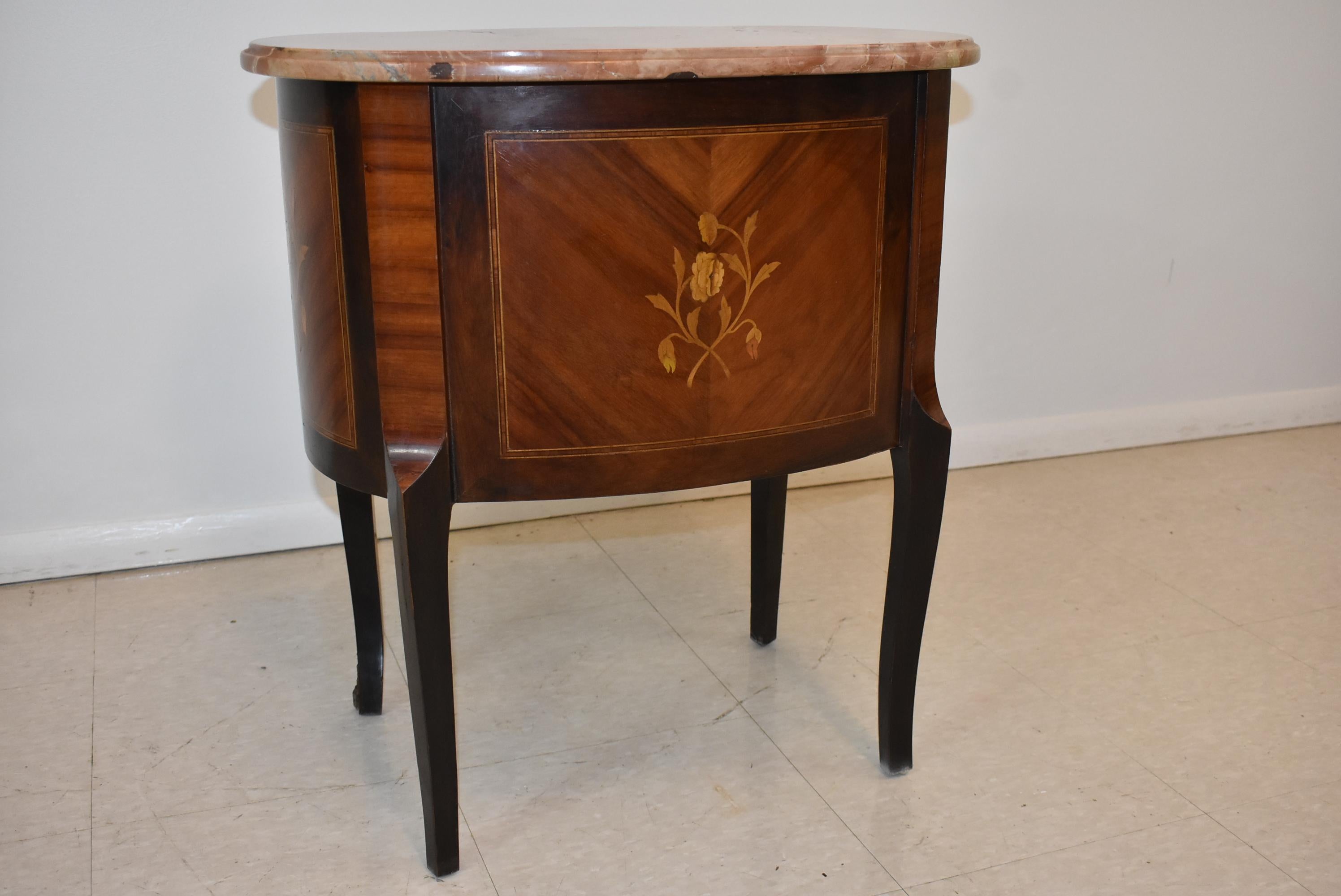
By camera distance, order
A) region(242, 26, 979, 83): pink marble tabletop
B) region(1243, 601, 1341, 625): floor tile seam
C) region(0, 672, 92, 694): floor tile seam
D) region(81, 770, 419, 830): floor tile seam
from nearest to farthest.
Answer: region(242, 26, 979, 83): pink marble tabletop, region(81, 770, 419, 830): floor tile seam, region(0, 672, 92, 694): floor tile seam, region(1243, 601, 1341, 625): floor tile seam

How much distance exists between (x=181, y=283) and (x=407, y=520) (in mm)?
1021

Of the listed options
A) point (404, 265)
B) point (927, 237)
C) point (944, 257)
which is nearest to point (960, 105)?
point (944, 257)

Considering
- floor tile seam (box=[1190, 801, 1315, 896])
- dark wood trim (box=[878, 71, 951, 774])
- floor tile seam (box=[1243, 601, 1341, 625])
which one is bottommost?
floor tile seam (box=[1243, 601, 1341, 625])

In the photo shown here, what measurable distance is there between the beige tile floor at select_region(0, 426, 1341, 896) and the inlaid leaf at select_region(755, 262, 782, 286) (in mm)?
581

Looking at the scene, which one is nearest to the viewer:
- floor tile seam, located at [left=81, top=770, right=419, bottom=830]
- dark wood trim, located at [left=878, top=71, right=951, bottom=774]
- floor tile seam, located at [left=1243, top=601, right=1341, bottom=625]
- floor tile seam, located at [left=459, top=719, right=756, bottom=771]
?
dark wood trim, located at [left=878, top=71, right=951, bottom=774]

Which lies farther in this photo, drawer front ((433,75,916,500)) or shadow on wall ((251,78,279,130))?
shadow on wall ((251,78,279,130))

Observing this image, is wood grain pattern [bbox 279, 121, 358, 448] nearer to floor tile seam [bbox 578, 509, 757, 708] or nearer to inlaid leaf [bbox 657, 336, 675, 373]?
inlaid leaf [bbox 657, 336, 675, 373]

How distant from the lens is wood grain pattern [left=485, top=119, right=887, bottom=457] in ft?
3.41

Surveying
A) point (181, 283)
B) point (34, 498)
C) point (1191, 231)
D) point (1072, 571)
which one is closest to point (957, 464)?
point (1072, 571)

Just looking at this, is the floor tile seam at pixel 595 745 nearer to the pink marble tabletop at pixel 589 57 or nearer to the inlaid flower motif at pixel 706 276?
the inlaid flower motif at pixel 706 276

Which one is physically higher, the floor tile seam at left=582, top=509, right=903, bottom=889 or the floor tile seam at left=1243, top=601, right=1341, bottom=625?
the floor tile seam at left=582, top=509, right=903, bottom=889

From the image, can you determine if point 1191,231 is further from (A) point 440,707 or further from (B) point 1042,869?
(A) point 440,707

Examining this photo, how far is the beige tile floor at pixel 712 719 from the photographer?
1.26m

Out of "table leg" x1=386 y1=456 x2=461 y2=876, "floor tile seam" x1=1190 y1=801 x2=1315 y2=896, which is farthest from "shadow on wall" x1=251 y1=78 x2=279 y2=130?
"floor tile seam" x1=1190 y1=801 x2=1315 y2=896
